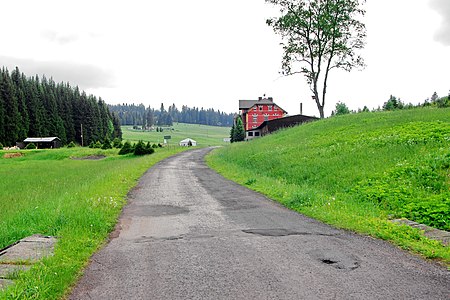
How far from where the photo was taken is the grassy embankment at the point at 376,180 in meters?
8.27

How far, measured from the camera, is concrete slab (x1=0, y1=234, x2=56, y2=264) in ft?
18.6

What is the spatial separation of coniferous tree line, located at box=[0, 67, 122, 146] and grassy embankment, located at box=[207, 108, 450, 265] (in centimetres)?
7322

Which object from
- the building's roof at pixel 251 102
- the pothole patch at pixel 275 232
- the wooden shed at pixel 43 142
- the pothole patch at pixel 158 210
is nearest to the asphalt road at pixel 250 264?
the pothole patch at pixel 275 232

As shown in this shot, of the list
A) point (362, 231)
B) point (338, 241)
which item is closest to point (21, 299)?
point (338, 241)

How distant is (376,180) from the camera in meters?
12.1

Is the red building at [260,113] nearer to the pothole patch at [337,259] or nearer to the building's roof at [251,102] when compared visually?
the building's roof at [251,102]

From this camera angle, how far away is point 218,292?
454 cm

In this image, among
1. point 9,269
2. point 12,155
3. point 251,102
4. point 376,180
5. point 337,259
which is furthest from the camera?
point 251,102

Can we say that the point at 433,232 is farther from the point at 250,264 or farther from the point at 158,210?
the point at 158,210

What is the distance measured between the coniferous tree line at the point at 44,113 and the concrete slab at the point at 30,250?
258ft

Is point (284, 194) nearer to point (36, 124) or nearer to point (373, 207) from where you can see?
point (373, 207)

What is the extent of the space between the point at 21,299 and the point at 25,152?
65548 mm

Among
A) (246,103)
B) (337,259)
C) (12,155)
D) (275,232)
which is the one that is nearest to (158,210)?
(275,232)

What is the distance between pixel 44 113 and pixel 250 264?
96.7 metres
